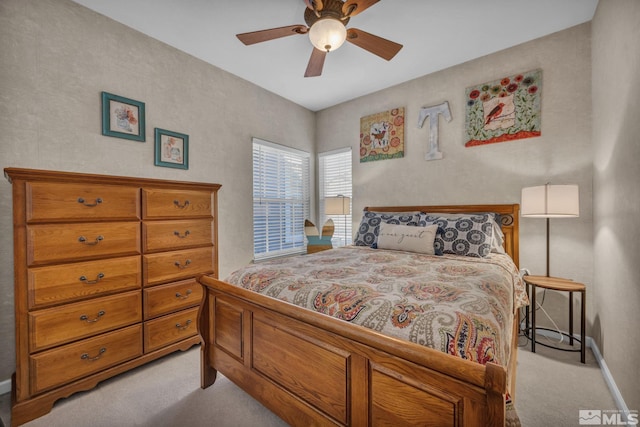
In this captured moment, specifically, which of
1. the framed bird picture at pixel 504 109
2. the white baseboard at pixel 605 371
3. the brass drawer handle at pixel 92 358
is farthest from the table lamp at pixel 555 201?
the brass drawer handle at pixel 92 358

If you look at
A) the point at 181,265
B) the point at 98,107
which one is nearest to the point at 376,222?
the point at 181,265

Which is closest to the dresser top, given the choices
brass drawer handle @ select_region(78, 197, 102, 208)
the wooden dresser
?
the wooden dresser

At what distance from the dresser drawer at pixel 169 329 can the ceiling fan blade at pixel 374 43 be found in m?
2.32

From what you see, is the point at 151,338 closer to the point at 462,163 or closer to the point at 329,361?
the point at 329,361

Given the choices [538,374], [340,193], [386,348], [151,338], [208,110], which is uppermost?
[208,110]

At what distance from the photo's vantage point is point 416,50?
271cm

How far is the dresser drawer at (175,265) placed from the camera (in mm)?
1982

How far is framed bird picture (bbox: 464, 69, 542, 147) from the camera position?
8.50 feet

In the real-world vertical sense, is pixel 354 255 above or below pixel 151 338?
above

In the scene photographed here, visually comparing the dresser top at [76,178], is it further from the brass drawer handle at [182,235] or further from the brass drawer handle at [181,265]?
the brass drawer handle at [181,265]

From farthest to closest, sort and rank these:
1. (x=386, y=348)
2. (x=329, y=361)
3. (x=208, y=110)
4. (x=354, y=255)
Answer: (x=208, y=110)
(x=354, y=255)
(x=329, y=361)
(x=386, y=348)

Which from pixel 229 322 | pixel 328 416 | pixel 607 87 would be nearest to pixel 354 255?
pixel 229 322

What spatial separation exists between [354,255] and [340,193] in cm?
190

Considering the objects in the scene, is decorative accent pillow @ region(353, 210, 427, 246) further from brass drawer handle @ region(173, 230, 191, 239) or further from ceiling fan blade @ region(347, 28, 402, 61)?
brass drawer handle @ region(173, 230, 191, 239)
